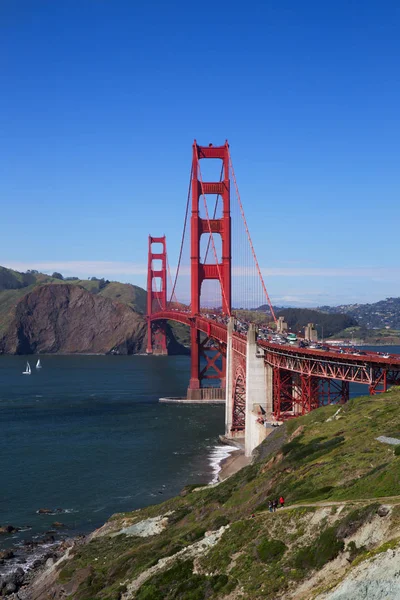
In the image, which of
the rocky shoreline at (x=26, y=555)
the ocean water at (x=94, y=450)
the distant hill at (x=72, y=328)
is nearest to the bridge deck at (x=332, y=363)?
the ocean water at (x=94, y=450)

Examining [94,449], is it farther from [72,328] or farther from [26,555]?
[72,328]

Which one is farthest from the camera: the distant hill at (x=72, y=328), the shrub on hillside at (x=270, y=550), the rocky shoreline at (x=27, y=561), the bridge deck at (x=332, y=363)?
the distant hill at (x=72, y=328)

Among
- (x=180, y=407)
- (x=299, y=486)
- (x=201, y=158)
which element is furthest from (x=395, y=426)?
(x=201, y=158)

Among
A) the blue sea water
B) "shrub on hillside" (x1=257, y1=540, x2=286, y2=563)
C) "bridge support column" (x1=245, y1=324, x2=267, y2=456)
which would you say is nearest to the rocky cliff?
the blue sea water

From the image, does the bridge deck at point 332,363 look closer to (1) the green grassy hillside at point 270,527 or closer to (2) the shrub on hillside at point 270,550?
(1) the green grassy hillside at point 270,527

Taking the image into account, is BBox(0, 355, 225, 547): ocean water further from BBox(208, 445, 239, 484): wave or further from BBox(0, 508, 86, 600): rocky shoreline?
Answer: BBox(0, 508, 86, 600): rocky shoreline

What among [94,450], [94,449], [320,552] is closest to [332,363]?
[320,552]

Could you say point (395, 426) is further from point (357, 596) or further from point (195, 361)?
point (195, 361)
